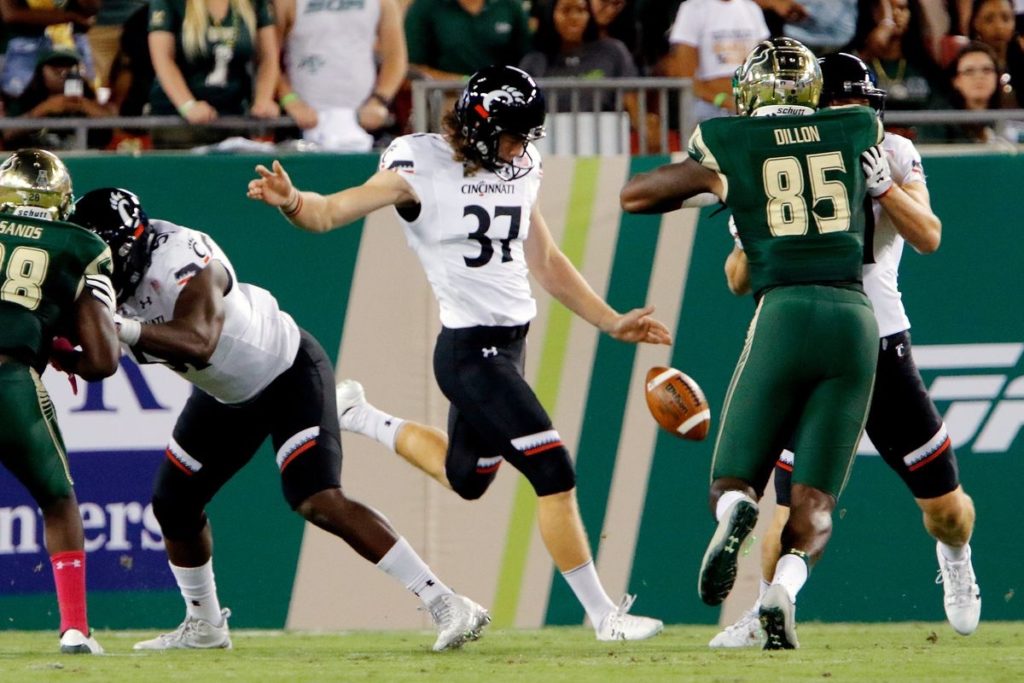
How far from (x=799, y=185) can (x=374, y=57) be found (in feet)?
14.7

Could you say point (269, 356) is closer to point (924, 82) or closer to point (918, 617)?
point (918, 617)

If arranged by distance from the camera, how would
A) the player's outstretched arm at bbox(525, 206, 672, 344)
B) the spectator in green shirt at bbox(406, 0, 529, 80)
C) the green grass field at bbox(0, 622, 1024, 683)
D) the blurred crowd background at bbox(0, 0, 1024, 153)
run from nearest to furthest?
1. the green grass field at bbox(0, 622, 1024, 683)
2. the player's outstretched arm at bbox(525, 206, 672, 344)
3. the blurred crowd background at bbox(0, 0, 1024, 153)
4. the spectator in green shirt at bbox(406, 0, 529, 80)

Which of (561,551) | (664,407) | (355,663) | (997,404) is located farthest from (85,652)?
(997,404)

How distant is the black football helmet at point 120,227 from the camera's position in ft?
20.7

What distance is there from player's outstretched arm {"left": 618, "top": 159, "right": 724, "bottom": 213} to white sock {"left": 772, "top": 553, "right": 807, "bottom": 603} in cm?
119

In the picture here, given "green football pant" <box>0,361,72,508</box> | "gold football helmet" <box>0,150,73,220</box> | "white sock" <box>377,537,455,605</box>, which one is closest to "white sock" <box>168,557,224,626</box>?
"green football pant" <box>0,361,72,508</box>

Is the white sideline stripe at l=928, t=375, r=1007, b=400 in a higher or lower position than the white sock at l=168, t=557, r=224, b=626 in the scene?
higher

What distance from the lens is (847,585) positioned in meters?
8.03

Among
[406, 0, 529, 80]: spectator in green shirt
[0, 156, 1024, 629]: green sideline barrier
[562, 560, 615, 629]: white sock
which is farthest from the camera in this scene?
[406, 0, 529, 80]: spectator in green shirt

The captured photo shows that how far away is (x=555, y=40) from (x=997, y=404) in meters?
3.23

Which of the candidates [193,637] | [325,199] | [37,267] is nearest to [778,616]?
[325,199]

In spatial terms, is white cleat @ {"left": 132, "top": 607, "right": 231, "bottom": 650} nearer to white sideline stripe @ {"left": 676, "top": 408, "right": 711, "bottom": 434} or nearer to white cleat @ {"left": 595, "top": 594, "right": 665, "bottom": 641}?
white cleat @ {"left": 595, "top": 594, "right": 665, "bottom": 641}

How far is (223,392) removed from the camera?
21.5ft

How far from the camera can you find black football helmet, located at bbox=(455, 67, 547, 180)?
6.52m
